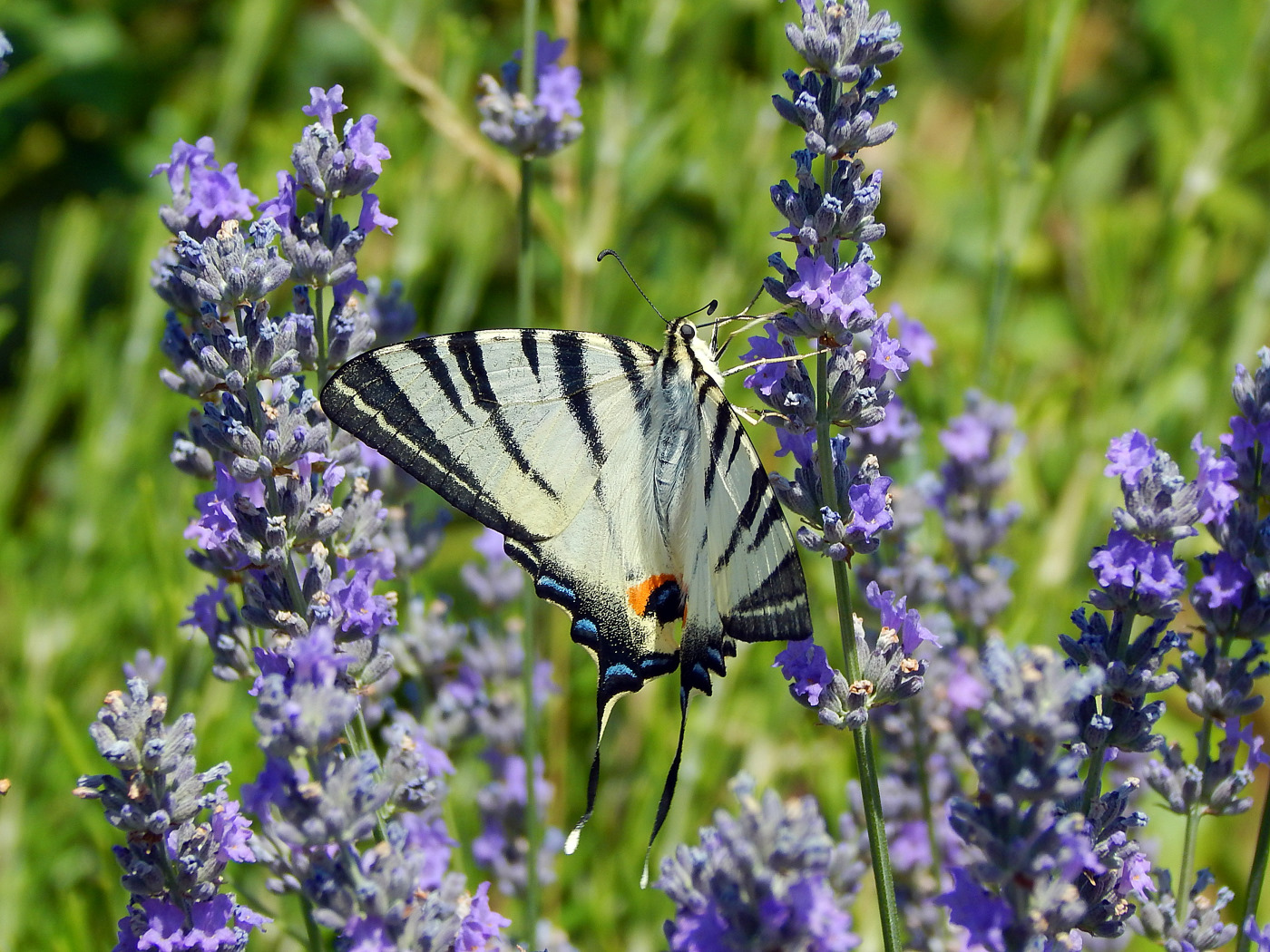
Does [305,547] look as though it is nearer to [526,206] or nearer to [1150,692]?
[526,206]

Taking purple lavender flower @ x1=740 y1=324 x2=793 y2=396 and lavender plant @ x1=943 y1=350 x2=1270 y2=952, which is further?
purple lavender flower @ x1=740 y1=324 x2=793 y2=396

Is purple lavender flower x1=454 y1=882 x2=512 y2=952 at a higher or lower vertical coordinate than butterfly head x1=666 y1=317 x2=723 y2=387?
lower

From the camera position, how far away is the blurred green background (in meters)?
1.94

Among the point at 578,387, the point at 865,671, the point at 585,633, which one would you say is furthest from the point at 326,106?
the point at 865,671

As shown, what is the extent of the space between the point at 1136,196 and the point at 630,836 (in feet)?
8.21

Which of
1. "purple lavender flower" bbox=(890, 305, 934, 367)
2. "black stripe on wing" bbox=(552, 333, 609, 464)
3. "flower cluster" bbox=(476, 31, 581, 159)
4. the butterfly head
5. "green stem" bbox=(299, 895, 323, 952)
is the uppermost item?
"flower cluster" bbox=(476, 31, 581, 159)

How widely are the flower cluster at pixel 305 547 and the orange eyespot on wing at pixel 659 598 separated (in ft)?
1.13

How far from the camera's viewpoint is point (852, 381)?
3.64 feet

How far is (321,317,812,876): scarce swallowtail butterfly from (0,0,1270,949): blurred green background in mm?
483

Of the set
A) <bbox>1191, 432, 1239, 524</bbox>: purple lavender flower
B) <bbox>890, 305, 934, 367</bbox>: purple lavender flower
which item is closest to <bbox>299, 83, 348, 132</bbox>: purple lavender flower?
<bbox>890, 305, 934, 367</bbox>: purple lavender flower

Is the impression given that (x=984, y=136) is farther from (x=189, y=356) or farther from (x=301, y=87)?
(x=301, y=87)

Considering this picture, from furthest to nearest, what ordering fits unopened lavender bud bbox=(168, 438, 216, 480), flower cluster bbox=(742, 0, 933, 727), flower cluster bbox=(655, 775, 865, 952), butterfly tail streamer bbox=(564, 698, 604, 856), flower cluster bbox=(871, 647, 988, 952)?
flower cluster bbox=(871, 647, 988, 952) → unopened lavender bud bbox=(168, 438, 216, 480) → butterfly tail streamer bbox=(564, 698, 604, 856) → flower cluster bbox=(742, 0, 933, 727) → flower cluster bbox=(655, 775, 865, 952)

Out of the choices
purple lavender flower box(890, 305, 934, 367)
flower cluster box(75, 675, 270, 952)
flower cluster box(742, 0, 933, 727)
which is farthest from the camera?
purple lavender flower box(890, 305, 934, 367)

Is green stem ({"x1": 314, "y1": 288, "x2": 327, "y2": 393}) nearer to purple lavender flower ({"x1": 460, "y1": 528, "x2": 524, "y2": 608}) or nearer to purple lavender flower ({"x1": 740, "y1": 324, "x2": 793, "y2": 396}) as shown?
purple lavender flower ({"x1": 740, "y1": 324, "x2": 793, "y2": 396})
